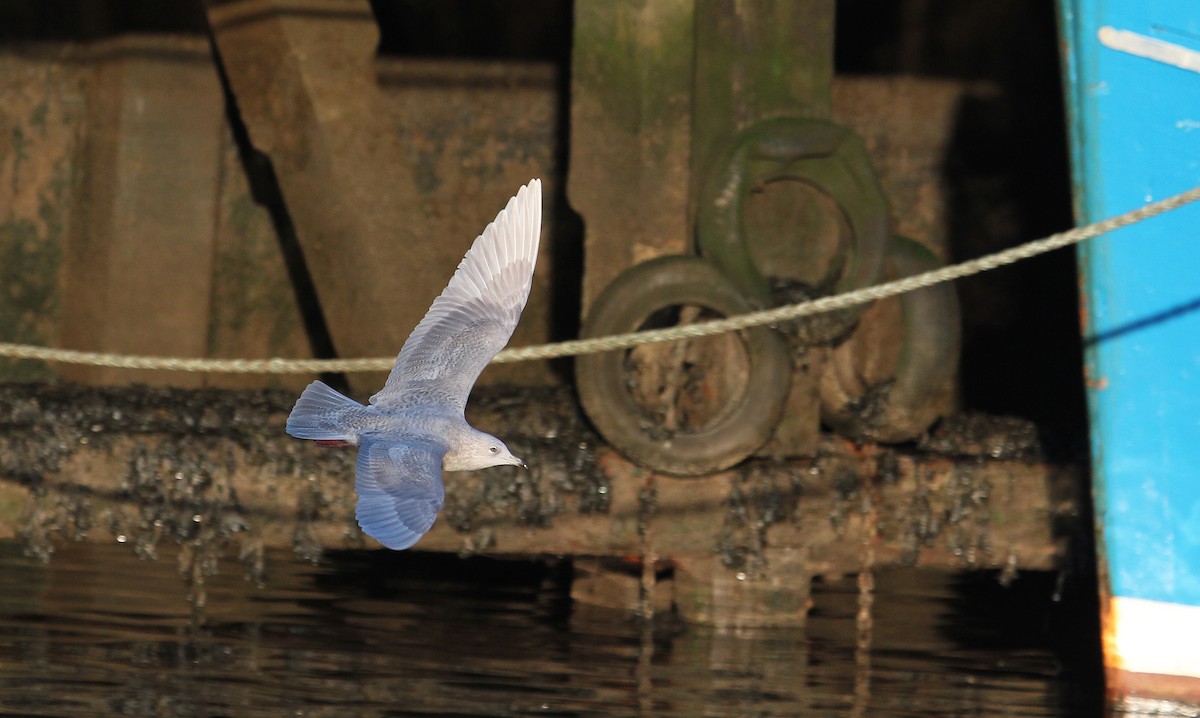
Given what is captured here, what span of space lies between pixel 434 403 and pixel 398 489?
0.50 meters

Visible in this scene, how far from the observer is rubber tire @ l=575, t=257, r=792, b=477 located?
539 centimetres

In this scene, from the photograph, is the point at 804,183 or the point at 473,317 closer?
the point at 473,317

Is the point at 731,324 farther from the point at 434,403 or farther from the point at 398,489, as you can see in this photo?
the point at 398,489

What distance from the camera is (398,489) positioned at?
125 inches

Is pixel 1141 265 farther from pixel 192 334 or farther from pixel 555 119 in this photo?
A: pixel 192 334

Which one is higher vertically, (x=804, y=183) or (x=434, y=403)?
(x=804, y=183)

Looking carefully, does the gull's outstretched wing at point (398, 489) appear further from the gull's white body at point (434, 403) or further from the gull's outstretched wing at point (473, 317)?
the gull's outstretched wing at point (473, 317)

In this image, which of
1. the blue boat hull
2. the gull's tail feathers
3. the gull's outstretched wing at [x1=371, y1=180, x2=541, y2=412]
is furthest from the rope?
the blue boat hull

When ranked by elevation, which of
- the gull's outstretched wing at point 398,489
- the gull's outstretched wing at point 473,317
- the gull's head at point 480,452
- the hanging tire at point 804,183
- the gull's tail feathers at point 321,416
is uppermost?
the hanging tire at point 804,183

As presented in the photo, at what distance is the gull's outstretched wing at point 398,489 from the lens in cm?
300

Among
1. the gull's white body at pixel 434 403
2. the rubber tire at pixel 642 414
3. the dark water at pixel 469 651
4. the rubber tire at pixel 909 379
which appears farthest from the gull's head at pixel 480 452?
the rubber tire at pixel 909 379

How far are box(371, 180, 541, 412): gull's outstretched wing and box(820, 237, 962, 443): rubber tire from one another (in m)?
2.11

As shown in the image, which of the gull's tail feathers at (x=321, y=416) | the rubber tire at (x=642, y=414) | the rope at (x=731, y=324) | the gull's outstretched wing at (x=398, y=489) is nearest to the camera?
the gull's outstretched wing at (x=398, y=489)

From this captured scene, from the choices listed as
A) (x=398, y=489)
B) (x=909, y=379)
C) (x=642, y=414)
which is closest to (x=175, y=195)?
(x=642, y=414)
